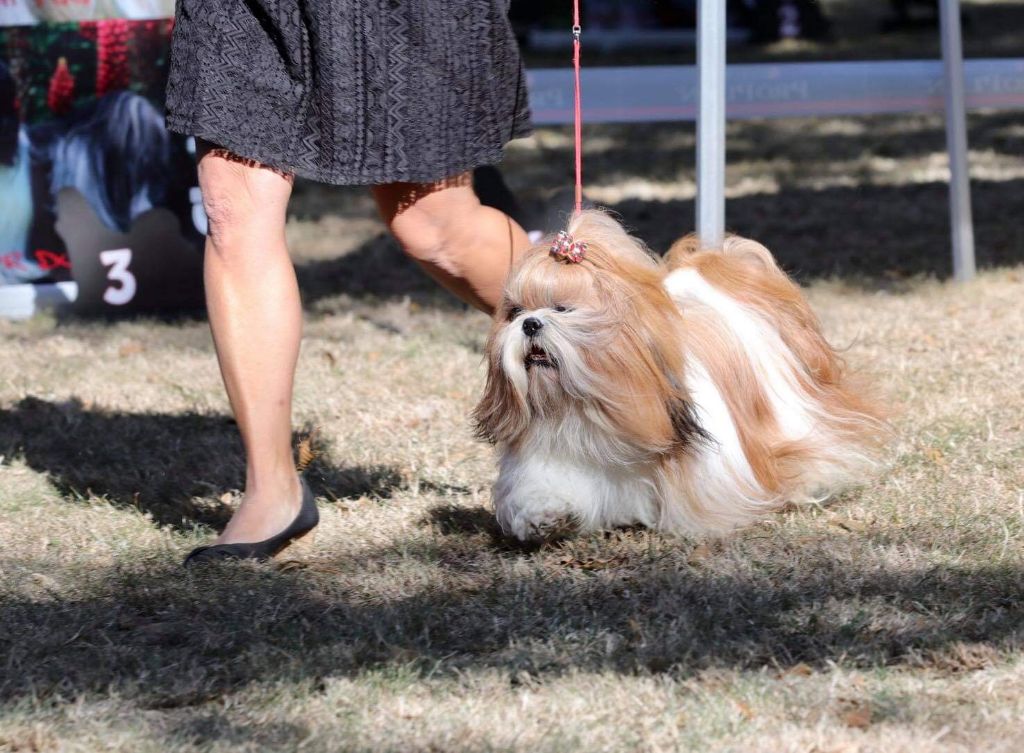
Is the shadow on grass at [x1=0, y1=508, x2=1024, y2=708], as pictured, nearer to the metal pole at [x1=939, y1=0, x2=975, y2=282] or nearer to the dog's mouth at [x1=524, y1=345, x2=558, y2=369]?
the dog's mouth at [x1=524, y1=345, x2=558, y2=369]

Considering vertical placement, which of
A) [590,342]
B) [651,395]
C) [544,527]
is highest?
[590,342]

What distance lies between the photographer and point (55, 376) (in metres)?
5.20

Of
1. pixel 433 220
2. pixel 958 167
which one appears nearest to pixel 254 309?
pixel 433 220

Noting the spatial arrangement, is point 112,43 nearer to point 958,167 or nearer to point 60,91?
point 60,91

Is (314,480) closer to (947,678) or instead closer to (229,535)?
(229,535)

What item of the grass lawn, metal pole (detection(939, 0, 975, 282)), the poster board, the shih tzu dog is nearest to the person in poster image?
the poster board

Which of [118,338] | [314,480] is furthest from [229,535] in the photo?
[118,338]

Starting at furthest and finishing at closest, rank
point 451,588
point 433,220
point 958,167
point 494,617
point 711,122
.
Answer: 1. point 958,167
2. point 711,122
3. point 433,220
4. point 451,588
5. point 494,617

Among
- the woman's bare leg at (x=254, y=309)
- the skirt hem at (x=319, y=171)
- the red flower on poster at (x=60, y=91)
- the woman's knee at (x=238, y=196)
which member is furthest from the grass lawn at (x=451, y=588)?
the red flower on poster at (x=60, y=91)

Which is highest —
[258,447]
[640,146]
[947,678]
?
[640,146]

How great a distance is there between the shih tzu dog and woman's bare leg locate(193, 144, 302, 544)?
460 millimetres

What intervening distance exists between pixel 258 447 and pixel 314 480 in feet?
2.61

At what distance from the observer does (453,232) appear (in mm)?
3344

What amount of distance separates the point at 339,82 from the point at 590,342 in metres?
0.80
